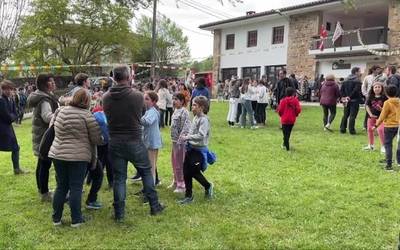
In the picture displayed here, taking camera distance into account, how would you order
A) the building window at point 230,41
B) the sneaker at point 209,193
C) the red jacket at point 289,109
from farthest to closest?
the building window at point 230,41, the red jacket at point 289,109, the sneaker at point 209,193

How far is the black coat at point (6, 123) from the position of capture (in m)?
8.02

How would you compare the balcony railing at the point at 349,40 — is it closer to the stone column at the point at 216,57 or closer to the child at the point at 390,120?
the stone column at the point at 216,57

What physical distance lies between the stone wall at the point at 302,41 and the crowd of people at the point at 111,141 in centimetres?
2433

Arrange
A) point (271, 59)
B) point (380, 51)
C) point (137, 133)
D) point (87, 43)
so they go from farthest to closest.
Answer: point (87, 43)
point (271, 59)
point (380, 51)
point (137, 133)

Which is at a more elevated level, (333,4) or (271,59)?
(333,4)

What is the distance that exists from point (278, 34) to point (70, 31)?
18.7m

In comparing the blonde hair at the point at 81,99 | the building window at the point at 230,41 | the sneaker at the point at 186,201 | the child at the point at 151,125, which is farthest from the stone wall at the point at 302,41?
the blonde hair at the point at 81,99

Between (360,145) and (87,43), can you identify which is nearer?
(360,145)

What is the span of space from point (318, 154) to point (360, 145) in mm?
1572

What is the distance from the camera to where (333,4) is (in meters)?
27.1

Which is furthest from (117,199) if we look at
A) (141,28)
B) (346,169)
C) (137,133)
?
(141,28)

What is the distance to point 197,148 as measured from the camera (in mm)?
6273

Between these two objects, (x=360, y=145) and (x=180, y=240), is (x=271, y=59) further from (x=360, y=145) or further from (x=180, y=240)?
(x=180, y=240)

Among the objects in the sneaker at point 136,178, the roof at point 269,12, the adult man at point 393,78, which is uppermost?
the roof at point 269,12
